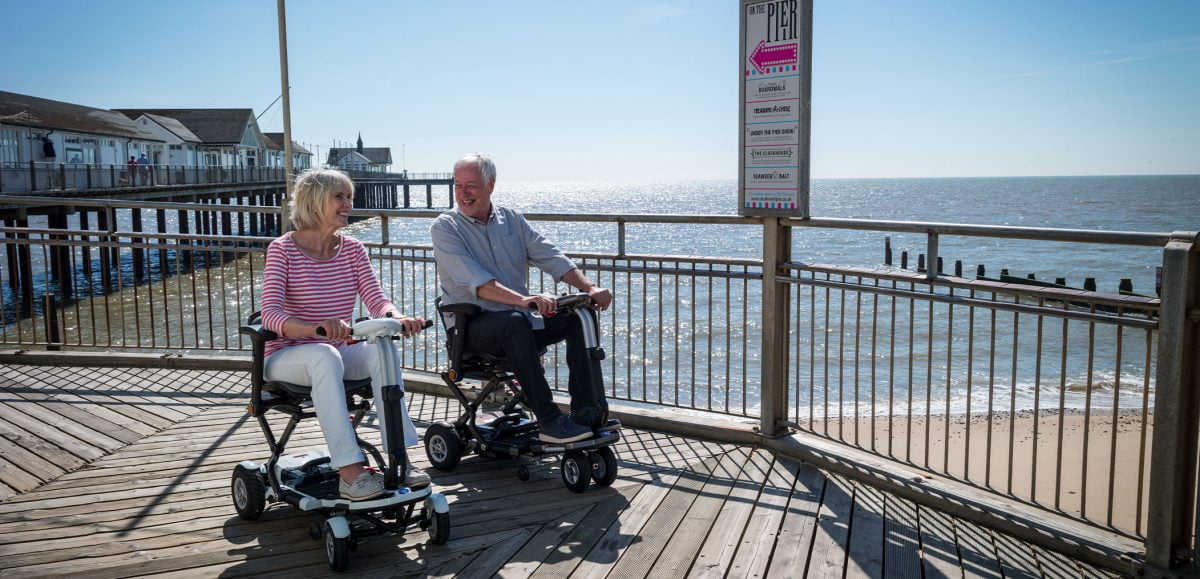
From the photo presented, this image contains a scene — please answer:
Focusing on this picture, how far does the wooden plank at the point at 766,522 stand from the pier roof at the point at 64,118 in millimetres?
42977

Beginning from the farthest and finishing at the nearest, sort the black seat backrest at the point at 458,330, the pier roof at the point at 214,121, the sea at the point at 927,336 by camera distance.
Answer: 1. the pier roof at the point at 214,121
2. the sea at the point at 927,336
3. the black seat backrest at the point at 458,330

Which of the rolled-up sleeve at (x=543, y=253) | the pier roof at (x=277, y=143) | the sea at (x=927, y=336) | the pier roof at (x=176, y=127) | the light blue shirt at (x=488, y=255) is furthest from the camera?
the pier roof at (x=277, y=143)

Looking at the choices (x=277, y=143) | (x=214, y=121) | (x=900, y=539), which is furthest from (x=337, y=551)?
(x=277, y=143)

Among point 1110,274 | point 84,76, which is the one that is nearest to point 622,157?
point 84,76

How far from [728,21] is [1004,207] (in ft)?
260

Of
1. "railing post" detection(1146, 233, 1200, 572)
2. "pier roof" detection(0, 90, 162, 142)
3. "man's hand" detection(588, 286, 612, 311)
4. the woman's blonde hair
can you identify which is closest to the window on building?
"pier roof" detection(0, 90, 162, 142)

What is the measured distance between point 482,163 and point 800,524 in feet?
6.69

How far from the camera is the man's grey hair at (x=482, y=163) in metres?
4.11

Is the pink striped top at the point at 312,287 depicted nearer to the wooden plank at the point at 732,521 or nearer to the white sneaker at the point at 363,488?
the white sneaker at the point at 363,488

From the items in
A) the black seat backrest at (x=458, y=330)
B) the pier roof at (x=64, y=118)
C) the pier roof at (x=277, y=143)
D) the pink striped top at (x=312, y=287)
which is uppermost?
the pier roof at (x=277, y=143)

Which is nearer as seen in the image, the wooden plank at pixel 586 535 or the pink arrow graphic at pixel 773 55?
the wooden plank at pixel 586 535

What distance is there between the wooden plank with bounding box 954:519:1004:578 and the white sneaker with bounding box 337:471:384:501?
1931 mm

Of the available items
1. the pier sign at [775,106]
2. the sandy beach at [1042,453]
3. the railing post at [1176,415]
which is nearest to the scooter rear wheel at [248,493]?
the pier sign at [775,106]

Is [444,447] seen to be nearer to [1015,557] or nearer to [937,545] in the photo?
[937,545]
